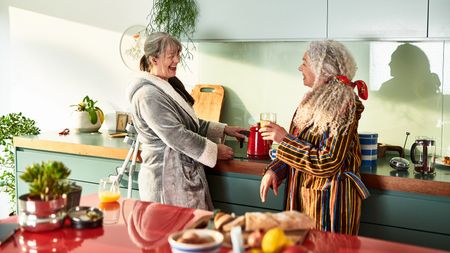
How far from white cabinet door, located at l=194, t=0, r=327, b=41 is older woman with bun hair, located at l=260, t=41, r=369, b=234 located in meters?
0.51

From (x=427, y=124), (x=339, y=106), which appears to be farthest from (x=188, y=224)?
(x=427, y=124)

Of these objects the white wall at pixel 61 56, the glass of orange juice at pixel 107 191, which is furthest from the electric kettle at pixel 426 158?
the white wall at pixel 61 56

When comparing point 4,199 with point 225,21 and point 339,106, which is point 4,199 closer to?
point 225,21

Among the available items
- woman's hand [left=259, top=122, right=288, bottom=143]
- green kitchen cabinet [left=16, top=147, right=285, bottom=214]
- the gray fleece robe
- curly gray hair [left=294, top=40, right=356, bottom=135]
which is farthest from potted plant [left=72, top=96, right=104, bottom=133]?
curly gray hair [left=294, top=40, right=356, bottom=135]

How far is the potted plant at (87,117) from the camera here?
3.99m

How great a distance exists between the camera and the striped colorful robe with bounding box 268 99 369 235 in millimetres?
2336

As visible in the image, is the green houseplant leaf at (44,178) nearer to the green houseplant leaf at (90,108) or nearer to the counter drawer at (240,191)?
the counter drawer at (240,191)

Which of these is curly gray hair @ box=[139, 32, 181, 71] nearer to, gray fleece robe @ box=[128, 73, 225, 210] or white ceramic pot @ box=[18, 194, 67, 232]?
gray fleece robe @ box=[128, 73, 225, 210]

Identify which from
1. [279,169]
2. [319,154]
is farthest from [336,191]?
[279,169]

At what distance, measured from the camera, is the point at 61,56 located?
4461 mm

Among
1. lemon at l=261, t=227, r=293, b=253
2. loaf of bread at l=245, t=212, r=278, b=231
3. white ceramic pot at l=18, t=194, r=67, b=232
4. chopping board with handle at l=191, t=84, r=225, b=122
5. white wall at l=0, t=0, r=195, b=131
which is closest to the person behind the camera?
lemon at l=261, t=227, r=293, b=253

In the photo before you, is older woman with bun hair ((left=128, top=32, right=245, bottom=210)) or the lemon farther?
older woman with bun hair ((left=128, top=32, right=245, bottom=210))

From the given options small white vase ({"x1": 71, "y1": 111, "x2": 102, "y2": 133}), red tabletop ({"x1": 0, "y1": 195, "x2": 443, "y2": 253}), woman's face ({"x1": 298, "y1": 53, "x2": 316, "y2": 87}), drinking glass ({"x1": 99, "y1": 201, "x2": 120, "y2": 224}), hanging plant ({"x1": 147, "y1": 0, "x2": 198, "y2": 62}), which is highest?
hanging plant ({"x1": 147, "y1": 0, "x2": 198, "y2": 62})

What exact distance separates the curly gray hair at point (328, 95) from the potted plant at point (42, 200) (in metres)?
1.16
